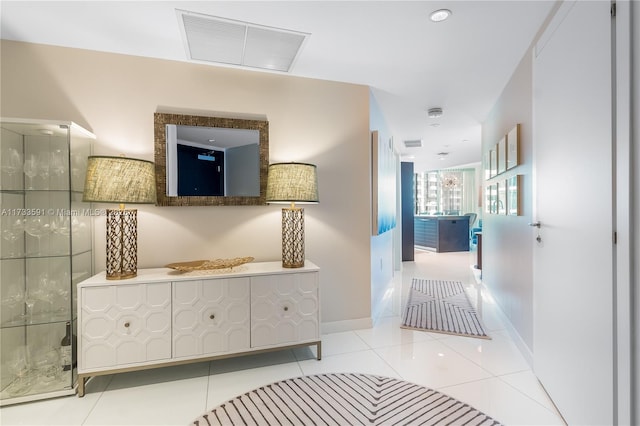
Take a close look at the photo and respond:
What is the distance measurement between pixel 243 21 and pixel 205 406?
7.99 feet

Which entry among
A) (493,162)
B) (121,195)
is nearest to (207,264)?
(121,195)

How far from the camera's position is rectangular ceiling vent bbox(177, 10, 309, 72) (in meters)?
2.09

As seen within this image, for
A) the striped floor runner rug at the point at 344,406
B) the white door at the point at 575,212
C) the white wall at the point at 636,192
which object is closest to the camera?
the white wall at the point at 636,192

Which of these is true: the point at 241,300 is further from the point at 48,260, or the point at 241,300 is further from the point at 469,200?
the point at 469,200

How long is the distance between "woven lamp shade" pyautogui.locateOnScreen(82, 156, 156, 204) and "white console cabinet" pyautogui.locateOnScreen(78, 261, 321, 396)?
55 cm

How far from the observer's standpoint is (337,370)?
2328 millimetres

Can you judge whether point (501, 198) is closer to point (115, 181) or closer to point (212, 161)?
point (212, 161)

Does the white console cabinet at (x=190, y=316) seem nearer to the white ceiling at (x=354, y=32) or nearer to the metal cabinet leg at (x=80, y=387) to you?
the metal cabinet leg at (x=80, y=387)

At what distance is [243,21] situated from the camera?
2.06 metres

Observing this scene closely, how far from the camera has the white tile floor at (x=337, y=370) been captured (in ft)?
6.02

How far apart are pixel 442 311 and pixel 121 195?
3379 millimetres

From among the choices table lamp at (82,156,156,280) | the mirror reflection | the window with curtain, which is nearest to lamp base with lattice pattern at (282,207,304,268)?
the mirror reflection

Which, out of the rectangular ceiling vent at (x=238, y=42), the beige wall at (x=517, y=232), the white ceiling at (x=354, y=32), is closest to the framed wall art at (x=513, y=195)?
the beige wall at (x=517, y=232)

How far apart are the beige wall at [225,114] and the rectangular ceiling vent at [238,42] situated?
7.9 inches
